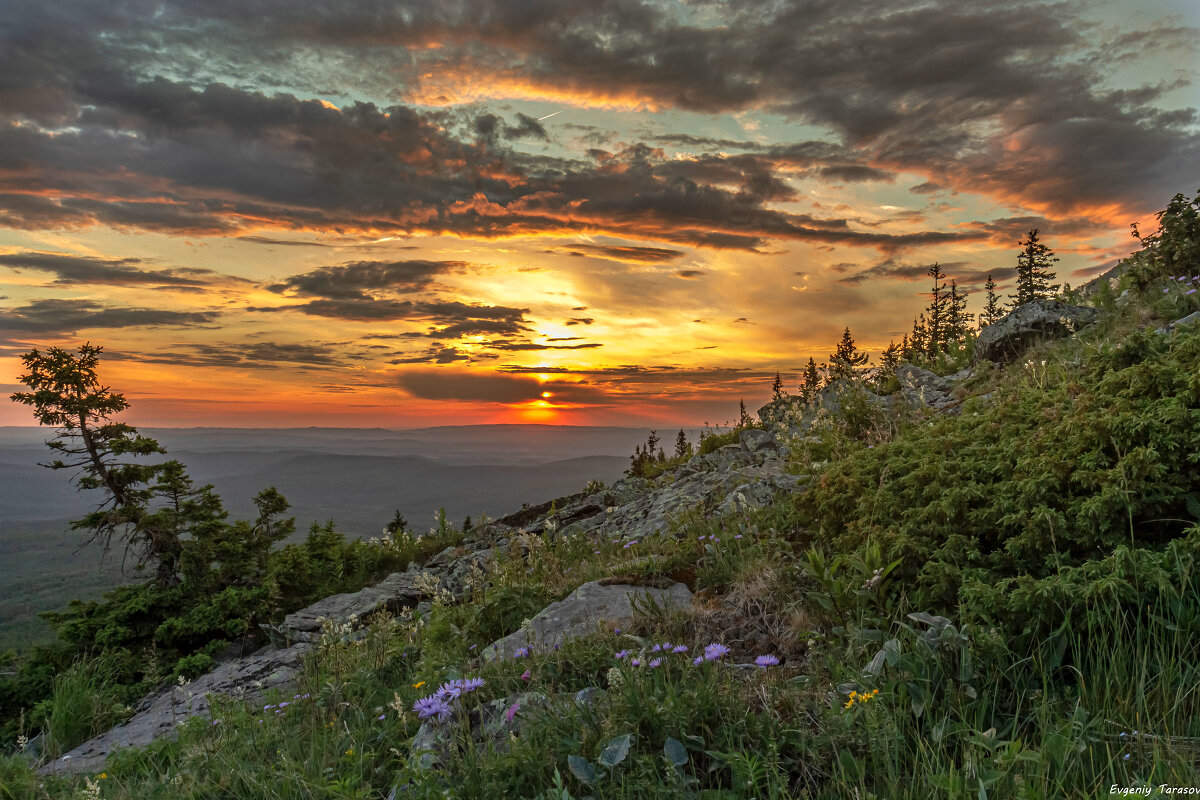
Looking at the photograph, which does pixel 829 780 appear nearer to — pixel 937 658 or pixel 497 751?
pixel 937 658

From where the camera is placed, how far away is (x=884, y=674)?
9.81 feet

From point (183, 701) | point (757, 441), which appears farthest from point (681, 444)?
point (183, 701)

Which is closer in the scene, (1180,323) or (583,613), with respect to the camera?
(1180,323)

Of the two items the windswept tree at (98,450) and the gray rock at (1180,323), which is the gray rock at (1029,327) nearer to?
the gray rock at (1180,323)

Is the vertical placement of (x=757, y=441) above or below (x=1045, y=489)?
below

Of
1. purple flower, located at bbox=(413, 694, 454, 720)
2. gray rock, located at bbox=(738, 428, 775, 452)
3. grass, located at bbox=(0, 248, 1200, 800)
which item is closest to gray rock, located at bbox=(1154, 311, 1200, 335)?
grass, located at bbox=(0, 248, 1200, 800)

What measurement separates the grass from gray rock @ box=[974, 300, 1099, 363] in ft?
20.7

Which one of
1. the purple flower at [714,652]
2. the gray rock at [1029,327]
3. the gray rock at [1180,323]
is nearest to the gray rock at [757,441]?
the gray rock at [1029,327]

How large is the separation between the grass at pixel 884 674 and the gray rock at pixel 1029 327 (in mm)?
6312

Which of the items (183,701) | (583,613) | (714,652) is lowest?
(183,701)

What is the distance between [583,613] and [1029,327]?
30.8 ft

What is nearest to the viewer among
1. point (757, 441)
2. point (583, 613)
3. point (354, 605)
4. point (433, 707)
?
point (433, 707)

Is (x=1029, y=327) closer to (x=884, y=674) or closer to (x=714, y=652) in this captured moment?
(x=884, y=674)

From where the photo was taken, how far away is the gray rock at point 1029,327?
9.89 meters
